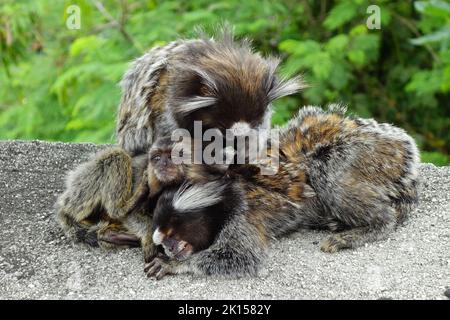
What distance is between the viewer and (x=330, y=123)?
668 centimetres

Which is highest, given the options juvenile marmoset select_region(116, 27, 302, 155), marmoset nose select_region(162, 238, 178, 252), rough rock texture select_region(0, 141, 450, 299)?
juvenile marmoset select_region(116, 27, 302, 155)

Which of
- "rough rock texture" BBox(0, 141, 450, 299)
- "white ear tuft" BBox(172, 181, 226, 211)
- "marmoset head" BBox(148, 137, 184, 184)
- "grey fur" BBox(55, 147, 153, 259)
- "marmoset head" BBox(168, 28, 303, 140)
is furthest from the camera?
"grey fur" BBox(55, 147, 153, 259)

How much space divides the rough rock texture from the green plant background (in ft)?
13.4

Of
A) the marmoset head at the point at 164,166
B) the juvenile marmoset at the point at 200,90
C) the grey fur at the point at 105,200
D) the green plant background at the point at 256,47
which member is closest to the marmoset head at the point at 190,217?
the marmoset head at the point at 164,166

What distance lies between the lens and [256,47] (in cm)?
1210

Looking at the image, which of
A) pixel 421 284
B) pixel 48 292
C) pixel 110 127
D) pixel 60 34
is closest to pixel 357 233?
pixel 421 284

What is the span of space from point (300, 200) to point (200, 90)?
1442mm

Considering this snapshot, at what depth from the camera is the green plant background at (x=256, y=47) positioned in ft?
35.3

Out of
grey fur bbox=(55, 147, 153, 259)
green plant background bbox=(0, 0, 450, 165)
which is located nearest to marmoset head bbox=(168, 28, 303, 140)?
grey fur bbox=(55, 147, 153, 259)

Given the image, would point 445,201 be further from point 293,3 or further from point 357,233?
point 293,3

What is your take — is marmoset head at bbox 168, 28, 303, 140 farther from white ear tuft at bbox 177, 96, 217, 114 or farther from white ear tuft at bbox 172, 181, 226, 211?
white ear tuft at bbox 172, 181, 226, 211

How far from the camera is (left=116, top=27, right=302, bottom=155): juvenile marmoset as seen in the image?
231 inches

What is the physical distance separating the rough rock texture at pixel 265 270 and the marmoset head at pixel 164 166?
32.6 inches

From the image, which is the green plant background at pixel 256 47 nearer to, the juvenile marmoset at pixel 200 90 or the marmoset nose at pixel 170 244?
the juvenile marmoset at pixel 200 90
